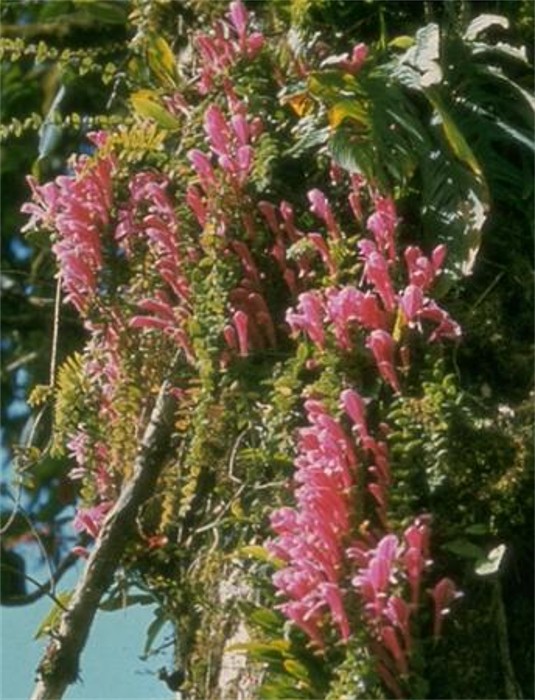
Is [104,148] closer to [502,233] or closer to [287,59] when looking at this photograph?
[287,59]

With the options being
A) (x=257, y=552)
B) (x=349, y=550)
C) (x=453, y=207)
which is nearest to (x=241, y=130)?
(x=453, y=207)

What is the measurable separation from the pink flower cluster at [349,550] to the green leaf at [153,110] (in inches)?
29.3

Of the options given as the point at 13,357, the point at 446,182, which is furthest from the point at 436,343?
the point at 13,357

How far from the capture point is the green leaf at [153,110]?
3418 millimetres

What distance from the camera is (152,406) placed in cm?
328

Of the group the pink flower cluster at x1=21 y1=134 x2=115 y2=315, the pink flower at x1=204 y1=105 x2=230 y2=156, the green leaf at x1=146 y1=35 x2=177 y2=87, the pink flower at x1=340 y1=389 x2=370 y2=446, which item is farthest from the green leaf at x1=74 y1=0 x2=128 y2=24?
the pink flower at x1=340 y1=389 x2=370 y2=446

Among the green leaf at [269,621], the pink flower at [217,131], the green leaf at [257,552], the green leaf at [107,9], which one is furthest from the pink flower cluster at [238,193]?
the green leaf at [107,9]

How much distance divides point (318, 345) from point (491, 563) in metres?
0.43

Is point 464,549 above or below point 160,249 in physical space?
below

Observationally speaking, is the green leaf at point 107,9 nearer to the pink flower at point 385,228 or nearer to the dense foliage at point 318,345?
the dense foliage at point 318,345

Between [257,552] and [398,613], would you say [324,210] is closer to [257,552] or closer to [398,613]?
[257,552]

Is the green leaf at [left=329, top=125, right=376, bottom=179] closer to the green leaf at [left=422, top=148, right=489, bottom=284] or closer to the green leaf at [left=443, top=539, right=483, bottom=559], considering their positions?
the green leaf at [left=422, top=148, right=489, bottom=284]

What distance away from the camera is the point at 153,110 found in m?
3.44

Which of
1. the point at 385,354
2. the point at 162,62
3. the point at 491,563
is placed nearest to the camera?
the point at 491,563
